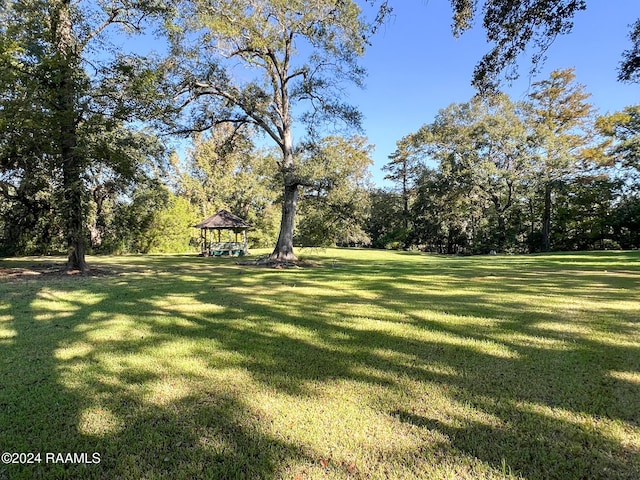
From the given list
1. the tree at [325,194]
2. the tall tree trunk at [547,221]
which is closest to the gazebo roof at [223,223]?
the tree at [325,194]

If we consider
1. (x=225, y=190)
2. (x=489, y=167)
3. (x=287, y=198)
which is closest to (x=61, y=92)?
(x=287, y=198)

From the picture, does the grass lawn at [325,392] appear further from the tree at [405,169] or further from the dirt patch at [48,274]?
the tree at [405,169]

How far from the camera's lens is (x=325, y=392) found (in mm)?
2824

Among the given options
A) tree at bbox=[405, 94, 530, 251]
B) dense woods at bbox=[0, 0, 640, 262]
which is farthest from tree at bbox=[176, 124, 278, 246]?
tree at bbox=[405, 94, 530, 251]

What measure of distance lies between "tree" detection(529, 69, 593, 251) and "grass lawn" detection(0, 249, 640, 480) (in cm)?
2579

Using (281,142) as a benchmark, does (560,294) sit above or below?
below

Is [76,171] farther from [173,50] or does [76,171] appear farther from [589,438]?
[589,438]

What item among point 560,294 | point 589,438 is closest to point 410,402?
point 589,438

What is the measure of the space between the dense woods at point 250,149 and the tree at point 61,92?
1.9 inches

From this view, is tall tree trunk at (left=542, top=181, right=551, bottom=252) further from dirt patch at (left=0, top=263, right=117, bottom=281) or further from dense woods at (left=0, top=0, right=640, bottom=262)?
dirt patch at (left=0, top=263, right=117, bottom=281)

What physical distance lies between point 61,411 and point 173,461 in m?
1.14

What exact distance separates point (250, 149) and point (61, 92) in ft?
32.8

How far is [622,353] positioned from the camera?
3584 millimetres

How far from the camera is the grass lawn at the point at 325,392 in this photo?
203cm
